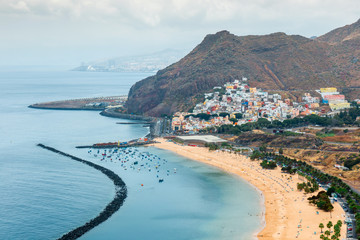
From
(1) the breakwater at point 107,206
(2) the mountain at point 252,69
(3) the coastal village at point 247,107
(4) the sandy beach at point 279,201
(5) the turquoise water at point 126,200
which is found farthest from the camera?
(2) the mountain at point 252,69

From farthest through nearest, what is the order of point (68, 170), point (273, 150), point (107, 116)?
point (107, 116) → point (273, 150) → point (68, 170)

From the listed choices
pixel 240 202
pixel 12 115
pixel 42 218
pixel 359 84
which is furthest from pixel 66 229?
pixel 359 84

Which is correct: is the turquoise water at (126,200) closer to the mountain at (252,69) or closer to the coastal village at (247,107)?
the coastal village at (247,107)

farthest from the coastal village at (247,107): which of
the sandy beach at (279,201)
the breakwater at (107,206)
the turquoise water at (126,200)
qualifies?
the breakwater at (107,206)

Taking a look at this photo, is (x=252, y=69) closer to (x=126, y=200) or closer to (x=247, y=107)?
(x=247, y=107)

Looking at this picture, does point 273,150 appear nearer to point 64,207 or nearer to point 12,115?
point 64,207

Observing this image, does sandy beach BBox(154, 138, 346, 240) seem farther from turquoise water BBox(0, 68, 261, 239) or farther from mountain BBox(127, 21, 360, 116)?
mountain BBox(127, 21, 360, 116)
